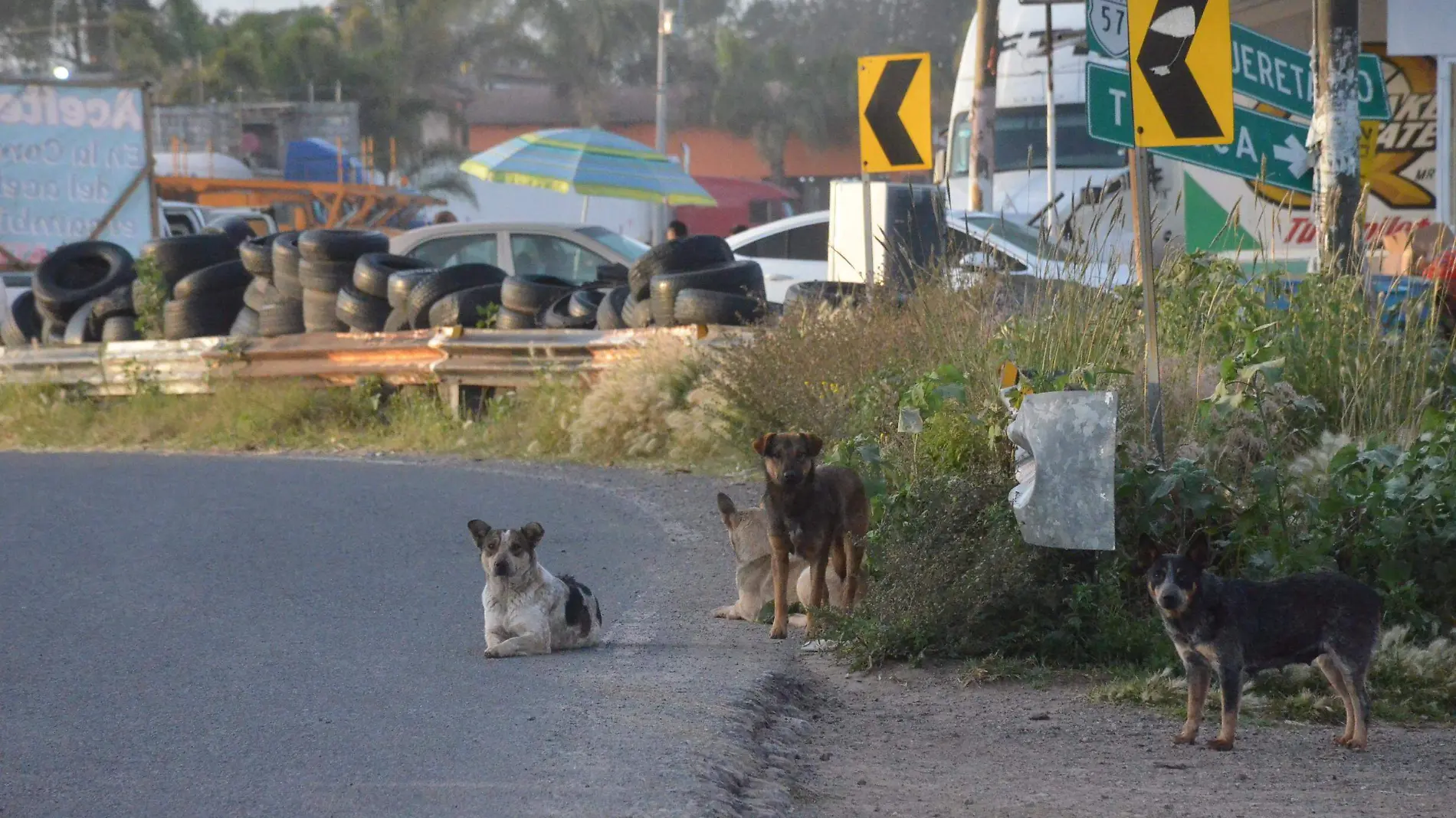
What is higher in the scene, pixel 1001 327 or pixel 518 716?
pixel 1001 327

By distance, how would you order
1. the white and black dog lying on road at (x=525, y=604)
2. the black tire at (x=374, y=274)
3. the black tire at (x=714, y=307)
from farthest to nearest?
1. the black tire at (x=374, y=274)
2. the black tire at (x=714, y=307)
3. the white and black dog lying on road at (x=525, y=604)

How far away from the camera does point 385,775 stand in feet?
16.5

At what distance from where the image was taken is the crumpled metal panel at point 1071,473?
6703 millimetres

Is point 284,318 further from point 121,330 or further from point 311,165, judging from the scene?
point 311,165

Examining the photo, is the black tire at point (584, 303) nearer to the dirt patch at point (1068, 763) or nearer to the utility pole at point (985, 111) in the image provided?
the utility pole at point (985, 111)

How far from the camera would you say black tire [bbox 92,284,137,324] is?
18578 mm

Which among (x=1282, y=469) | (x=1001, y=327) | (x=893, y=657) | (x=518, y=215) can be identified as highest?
(x=518, y=215)

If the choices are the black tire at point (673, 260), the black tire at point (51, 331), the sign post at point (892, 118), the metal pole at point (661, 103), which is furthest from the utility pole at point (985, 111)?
the metal pole at point (661, 103)

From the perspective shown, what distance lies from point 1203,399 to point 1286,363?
3.06 feet

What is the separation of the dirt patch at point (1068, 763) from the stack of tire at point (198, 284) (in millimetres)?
12709

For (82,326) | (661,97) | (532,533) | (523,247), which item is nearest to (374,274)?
(523,247)

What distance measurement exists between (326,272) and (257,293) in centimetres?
96

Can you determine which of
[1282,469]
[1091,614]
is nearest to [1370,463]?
[1282,469]

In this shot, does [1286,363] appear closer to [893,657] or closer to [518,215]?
[893,657]
